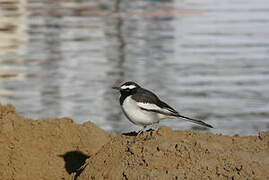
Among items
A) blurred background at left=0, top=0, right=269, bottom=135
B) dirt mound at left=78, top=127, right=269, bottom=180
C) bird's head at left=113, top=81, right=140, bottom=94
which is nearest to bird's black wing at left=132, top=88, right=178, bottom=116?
bird's head at left=113, top=81, right=140, bottom=94

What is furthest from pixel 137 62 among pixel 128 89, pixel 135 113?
pixel 135 113

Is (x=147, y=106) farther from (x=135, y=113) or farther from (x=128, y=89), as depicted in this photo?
(x=128, y=89)

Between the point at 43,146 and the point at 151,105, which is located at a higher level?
the point at 151,105

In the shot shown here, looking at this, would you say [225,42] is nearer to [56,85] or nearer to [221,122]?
[56,85]

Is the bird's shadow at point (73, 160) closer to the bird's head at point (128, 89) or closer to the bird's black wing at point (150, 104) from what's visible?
the bird's head at point (128, 89)

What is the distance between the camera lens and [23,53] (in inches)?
827

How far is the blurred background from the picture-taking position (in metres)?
14.1

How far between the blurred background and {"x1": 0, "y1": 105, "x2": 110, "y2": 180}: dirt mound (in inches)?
113

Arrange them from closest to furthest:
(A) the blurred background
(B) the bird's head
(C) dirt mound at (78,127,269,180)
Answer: (C) dirt mound at (78,127,269,180)
(B) the bird's head
(A) the blurred background

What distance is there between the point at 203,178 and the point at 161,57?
13.8 metres

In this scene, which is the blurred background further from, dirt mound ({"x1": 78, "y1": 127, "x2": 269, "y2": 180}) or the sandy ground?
dirt mound ({"x1": 78, "y1": 127, "x2": 269, "y2": 180})

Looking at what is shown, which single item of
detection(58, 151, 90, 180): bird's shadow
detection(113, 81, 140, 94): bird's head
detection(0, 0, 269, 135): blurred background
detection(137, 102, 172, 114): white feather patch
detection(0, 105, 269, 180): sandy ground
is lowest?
detection(0, 0, 269, 135): blurred background

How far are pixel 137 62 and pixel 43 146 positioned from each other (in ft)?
34.1

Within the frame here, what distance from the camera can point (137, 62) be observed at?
765 inches
